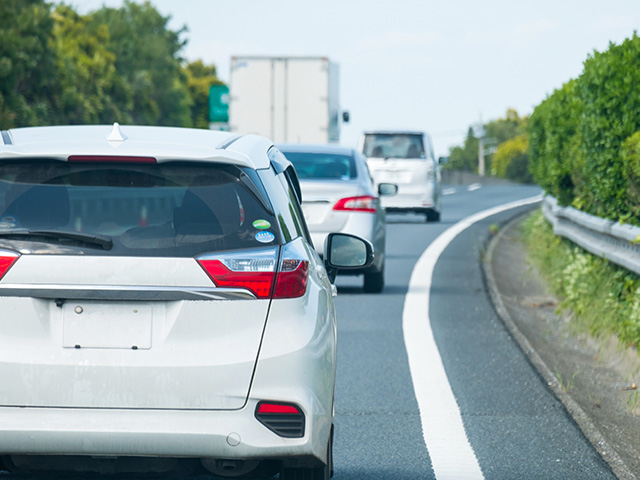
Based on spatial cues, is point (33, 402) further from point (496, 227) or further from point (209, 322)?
point (496, 227)

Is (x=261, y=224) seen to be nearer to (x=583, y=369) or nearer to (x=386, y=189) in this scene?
(x=583, y=369)

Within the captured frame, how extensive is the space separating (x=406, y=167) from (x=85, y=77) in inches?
1891

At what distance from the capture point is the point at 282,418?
454cm

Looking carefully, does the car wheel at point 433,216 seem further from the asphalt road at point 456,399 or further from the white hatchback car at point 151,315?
the white hatchback car at point 151,315

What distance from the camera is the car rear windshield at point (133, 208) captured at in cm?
450

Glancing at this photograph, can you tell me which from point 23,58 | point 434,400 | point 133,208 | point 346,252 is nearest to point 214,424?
point 133,208

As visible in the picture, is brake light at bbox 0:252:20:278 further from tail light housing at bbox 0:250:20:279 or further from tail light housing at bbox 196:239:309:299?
tail light housing at bbox 196:239:309:299

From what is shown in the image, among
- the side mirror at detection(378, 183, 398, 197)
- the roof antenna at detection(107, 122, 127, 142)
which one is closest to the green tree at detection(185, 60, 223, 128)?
the side mirror at detection(378, 183, 398, 197)

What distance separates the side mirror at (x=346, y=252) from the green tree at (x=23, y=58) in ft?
149

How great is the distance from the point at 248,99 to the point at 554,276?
1765cm

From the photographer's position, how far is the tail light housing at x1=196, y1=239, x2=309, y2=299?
14.8ft

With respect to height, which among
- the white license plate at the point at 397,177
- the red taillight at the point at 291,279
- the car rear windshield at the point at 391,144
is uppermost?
the red taillight at the point at 291,279

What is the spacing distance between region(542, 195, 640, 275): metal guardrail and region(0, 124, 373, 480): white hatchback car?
16.4 feet

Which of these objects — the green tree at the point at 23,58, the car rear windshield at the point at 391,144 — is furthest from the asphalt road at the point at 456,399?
the green tree at the point at 23,58
